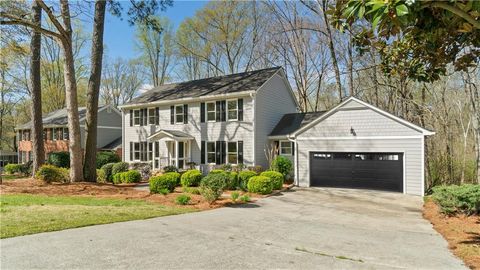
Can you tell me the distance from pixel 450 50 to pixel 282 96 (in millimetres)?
16096

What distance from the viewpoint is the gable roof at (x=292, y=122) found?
1984 centimetres

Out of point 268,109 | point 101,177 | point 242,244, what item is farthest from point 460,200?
point 101,177

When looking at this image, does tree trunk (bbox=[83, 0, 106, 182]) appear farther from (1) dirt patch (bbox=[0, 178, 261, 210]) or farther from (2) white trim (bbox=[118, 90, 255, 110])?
(2) white trim (bbox=[118, 90, 255, 110])

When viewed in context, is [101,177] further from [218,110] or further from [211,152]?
[218,110]

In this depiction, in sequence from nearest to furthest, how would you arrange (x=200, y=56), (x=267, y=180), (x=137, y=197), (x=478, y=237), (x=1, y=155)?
(x=478, y=237) < (x=137, y=197) < (x=267, y=180) < (x=200, y=56) < (x=1, y=155)

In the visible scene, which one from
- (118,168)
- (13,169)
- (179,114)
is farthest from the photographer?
(13,169)

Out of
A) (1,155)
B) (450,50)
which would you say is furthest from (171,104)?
(1,155)

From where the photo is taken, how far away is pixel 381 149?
14781 millimetres

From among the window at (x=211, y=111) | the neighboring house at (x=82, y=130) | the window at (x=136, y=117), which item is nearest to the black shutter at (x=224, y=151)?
the window at (x=211, y=111)

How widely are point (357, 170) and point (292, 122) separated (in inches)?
250

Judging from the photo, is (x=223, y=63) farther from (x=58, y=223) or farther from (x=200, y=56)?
(x=58, y=223)

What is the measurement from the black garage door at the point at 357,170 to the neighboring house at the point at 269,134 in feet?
0.14

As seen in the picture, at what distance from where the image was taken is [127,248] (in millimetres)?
5488

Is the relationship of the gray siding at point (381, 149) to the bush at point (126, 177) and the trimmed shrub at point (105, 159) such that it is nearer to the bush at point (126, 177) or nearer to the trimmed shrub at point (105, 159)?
the bush at point (126, 177)
